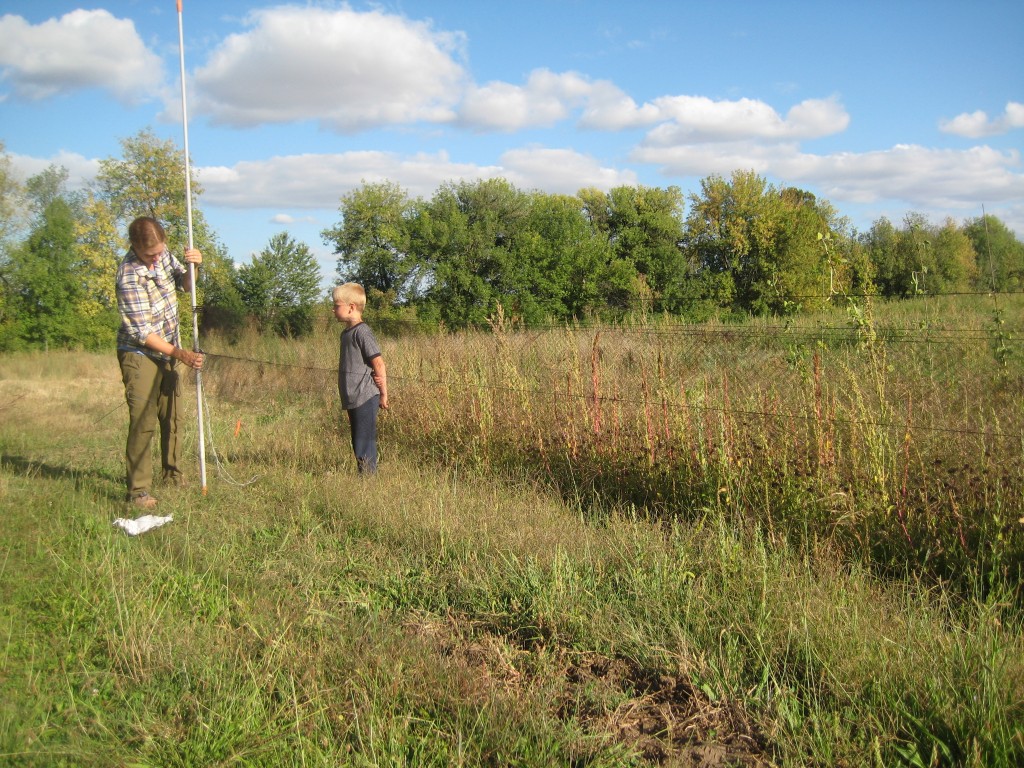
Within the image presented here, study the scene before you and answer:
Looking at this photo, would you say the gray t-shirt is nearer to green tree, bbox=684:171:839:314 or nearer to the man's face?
the man's face

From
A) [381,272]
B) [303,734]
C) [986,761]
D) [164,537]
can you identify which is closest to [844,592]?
[986,761]

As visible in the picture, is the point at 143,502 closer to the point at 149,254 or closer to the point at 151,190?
the point at 149,254

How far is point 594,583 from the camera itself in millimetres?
3859

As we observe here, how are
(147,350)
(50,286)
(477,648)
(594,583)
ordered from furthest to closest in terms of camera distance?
1. (50,286)
2. (147,350)
3. (594,583)
4. (477,648)

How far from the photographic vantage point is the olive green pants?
235 inches

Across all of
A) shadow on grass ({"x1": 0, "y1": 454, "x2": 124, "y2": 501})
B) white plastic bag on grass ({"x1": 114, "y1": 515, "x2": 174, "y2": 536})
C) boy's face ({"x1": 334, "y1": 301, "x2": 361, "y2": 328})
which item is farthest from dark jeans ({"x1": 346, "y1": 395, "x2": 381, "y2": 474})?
shadow on grass ({"x1": 0, "y1": 454, "x2": 124, "y2": 501})

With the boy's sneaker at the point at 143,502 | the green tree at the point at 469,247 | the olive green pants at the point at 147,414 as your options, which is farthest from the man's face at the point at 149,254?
the green tree at the point at 469,247

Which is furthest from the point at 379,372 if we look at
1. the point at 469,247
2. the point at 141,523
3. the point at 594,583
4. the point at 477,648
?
the point at 469,247

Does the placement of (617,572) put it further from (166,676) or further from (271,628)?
(166,676)

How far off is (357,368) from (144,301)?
71.9 inches

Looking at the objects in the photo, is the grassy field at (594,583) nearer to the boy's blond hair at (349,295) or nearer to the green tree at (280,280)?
the boy's blond hair at (349,295)

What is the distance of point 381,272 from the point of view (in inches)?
1077

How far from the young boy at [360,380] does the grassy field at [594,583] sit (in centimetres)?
34

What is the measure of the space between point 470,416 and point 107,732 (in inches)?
188
